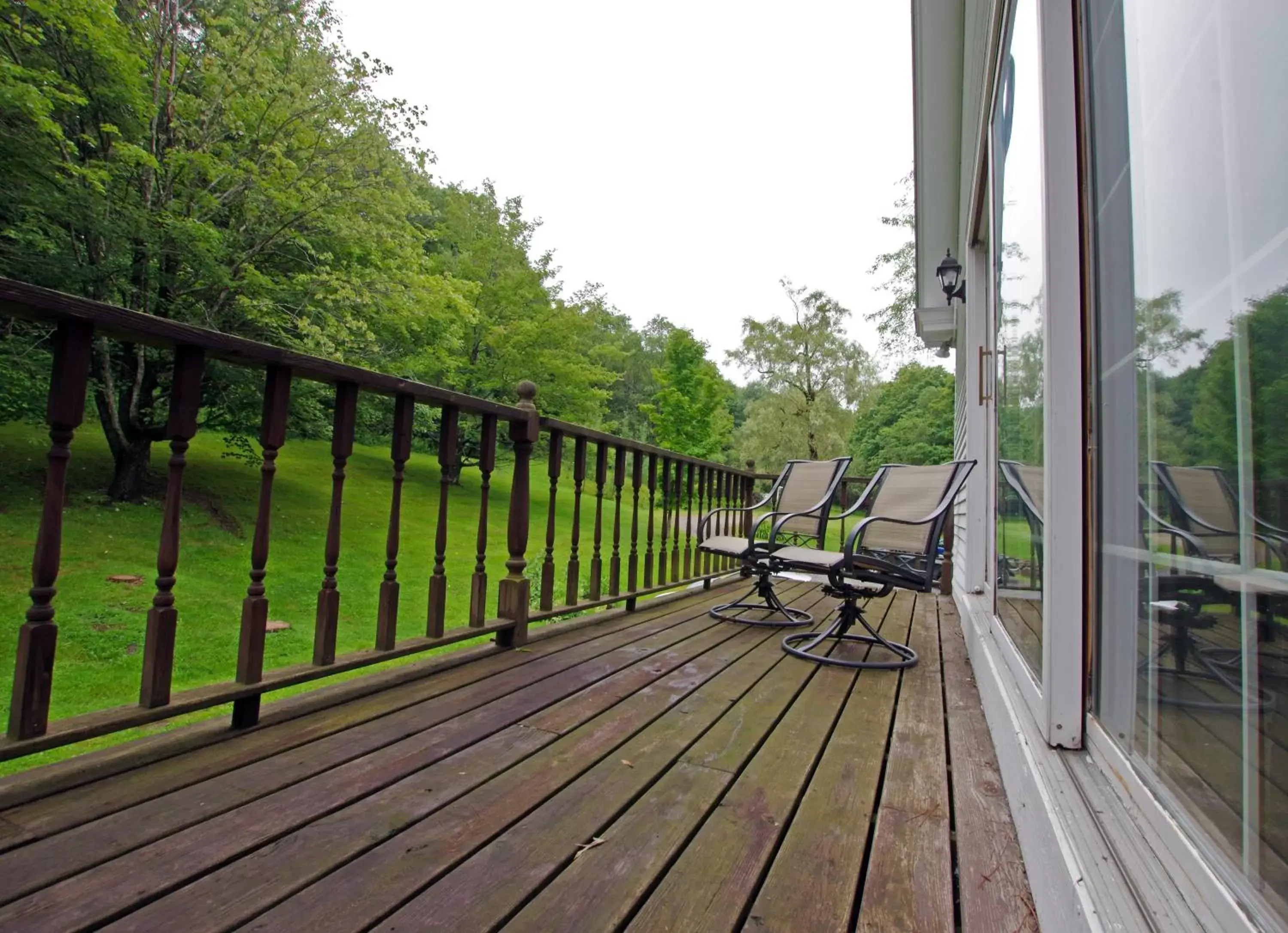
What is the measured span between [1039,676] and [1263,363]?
96 centimetres

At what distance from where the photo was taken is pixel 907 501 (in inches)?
121

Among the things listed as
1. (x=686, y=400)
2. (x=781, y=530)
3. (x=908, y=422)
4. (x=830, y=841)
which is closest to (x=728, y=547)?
(x=781, y=530)

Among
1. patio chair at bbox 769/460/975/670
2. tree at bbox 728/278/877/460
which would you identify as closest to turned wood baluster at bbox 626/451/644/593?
patio chair at bbox 769/460/975/670

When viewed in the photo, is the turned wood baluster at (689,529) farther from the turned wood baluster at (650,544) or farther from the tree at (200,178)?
the tree at (200,178)

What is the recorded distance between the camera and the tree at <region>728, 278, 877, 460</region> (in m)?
19.9

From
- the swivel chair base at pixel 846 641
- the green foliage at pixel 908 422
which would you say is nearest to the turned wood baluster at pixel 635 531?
the swivel chair base at pixel 846 641

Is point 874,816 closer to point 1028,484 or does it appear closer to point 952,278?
point 1028,484

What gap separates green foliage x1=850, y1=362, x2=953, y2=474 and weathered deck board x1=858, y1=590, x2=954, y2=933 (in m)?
19.2

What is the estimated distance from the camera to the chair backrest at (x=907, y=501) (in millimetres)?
2854

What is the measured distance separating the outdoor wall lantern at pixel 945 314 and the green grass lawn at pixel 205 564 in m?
3.35

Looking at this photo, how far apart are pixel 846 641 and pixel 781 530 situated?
588 millimetres

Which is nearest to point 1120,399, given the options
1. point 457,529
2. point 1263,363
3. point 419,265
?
point 1263,363

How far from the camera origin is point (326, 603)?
1.73m

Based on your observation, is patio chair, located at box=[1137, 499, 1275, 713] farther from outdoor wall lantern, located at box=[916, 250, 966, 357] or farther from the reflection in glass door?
outdoor wall lantern, located at box=[916, 250, 966, 357]
